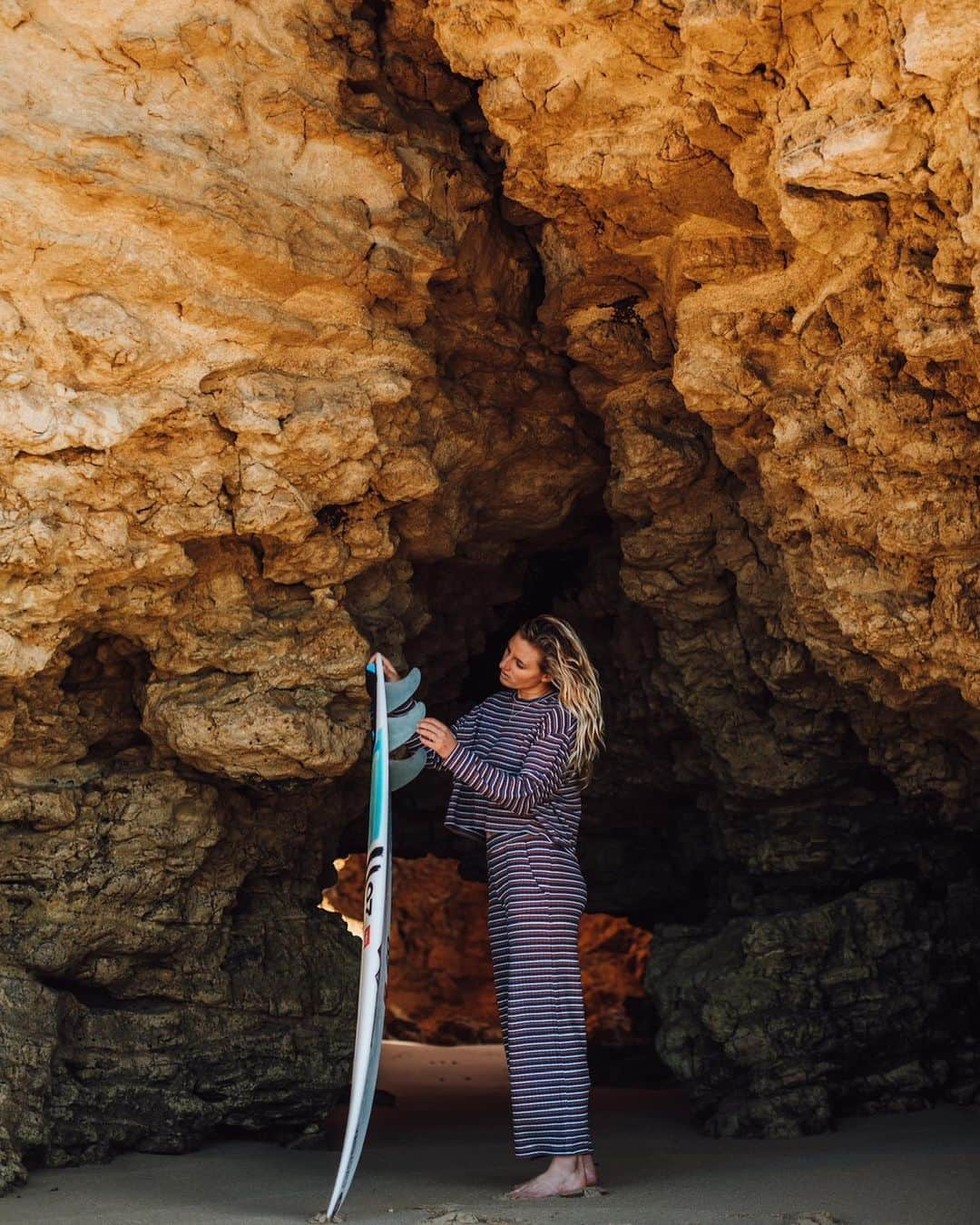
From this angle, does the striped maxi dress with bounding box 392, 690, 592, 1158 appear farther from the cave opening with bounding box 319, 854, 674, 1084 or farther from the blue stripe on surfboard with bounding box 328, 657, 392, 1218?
the cave opening with bounding box 319, 854, 674, 1084

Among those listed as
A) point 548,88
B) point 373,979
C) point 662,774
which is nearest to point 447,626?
point 662,774

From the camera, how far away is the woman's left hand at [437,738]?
438 cm

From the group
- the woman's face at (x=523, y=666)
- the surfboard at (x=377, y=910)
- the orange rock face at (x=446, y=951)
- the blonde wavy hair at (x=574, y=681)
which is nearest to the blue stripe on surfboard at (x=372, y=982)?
the surfboard at (x=377, y=910)

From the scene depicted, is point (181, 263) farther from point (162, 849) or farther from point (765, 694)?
point (765, 694)

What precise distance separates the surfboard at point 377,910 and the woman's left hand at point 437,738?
0.43ft

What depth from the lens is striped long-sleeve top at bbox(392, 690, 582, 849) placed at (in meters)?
4.40

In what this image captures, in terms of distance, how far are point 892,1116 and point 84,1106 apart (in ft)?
10.3

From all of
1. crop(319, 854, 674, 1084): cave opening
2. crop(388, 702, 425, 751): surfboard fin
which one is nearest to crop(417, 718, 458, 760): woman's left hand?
crop(388, 702, 425, 751): surfboard fin

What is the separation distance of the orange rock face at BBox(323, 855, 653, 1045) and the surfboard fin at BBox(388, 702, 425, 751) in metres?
6.72

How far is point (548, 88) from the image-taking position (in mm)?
3912

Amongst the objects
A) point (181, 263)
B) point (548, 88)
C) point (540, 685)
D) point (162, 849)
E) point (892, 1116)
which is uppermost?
point (548, 88)

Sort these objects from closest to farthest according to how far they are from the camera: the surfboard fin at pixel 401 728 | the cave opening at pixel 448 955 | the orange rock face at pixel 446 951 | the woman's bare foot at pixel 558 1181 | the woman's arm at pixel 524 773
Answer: the woman's bare foot at pixel 558 1181
the woman's arm at pixel 524 773
the surfboard fin at pixel 401 728
the cave opening at pixel 448 955
the orange rock face at pixel 446 951

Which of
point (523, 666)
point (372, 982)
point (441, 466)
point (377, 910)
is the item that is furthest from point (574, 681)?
point (372, 982)

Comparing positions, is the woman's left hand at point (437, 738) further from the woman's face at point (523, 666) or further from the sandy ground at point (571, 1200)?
the sandy ground at point (571, 1200)
